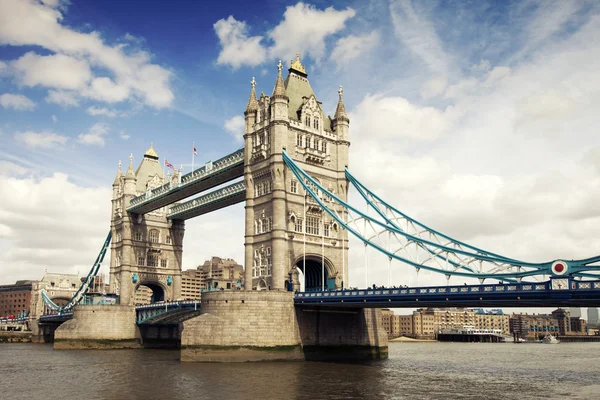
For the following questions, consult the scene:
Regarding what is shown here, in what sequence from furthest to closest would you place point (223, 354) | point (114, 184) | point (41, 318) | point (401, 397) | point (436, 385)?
point (41, 318)
point (114, 184)
point (223, 354)
point (436, 385)
point (401, 397)

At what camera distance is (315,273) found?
7200 cm

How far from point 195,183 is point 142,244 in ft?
75.7

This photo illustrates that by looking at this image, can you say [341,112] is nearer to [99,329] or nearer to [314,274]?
[314,274]

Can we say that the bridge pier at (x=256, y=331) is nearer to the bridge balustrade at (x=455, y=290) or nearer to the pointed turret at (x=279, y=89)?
the bridge balustrade at (x=455, y=290)

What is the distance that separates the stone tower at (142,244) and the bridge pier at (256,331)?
43.1 m

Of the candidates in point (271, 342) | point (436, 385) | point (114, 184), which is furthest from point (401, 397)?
point (114, 184)

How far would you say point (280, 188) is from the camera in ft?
216

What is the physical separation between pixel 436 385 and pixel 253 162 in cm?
3591

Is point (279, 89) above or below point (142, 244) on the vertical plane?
above

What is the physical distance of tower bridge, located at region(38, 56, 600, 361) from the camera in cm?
4856

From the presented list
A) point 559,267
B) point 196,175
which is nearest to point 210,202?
point 196,175

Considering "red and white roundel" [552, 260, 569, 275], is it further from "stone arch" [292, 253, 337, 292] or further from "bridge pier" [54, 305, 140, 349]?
"bridge pier" [54, 305, 140, 349]

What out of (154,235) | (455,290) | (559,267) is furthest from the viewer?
(154,235)

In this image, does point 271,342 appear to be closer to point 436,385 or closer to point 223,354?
point 223,354
